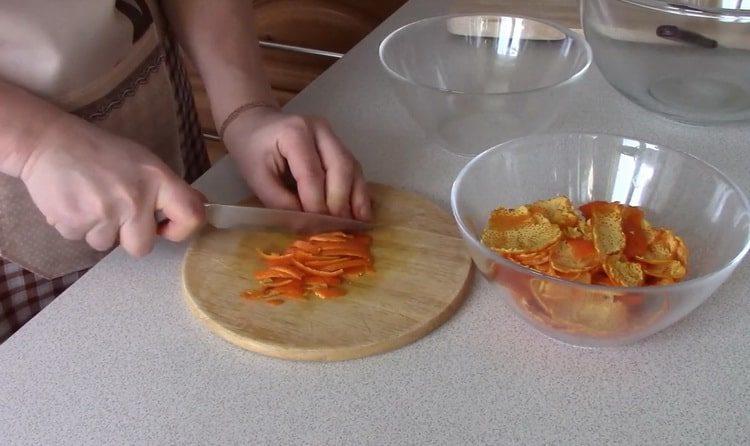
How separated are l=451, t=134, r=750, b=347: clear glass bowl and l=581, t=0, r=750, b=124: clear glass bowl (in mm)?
222

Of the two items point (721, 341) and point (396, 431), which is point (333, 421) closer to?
point (396, 431)

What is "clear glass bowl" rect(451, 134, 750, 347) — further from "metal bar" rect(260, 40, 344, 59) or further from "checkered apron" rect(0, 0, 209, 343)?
"metal bar" rect(260, 40, 344, 59)

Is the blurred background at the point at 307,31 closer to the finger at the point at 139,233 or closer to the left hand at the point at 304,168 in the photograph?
the left hand at the point at 304,168

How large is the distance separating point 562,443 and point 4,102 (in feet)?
1.82

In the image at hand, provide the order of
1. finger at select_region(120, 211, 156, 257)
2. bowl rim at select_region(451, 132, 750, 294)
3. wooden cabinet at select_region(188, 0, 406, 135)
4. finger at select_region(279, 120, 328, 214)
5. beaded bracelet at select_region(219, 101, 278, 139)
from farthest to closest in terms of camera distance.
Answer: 1. wooden cabinet at select_region(188, 0, 406, 135)
2. beaded bracelet at select_region(219, 101, 278, 139)
3. finger at select_region(279, 120, 328, 214)
4. finger at select_region(120, 211, 156, 257)
5. bowl rim at select_region(451, 132, 750, 294)

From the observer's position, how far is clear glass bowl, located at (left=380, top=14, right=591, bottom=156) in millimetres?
839

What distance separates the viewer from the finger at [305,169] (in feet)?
2.44

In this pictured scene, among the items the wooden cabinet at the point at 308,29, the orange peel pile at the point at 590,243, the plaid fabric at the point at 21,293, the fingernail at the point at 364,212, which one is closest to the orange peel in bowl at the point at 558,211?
the orange peel pile at the point at 590,243

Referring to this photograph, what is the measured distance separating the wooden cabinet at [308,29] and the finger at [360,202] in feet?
2.89

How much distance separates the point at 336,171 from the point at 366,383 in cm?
25

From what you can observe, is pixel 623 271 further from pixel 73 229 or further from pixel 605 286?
pixel 73 229

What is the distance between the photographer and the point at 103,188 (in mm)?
631

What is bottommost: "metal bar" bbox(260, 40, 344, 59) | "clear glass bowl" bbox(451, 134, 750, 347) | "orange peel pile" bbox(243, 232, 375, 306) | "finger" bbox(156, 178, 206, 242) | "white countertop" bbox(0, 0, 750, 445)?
"metal bar" bbox(260, 40, 344, 59)

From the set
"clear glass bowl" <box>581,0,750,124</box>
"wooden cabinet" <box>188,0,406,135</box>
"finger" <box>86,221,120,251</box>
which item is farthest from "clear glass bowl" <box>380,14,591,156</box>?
"wooden cabinet" <box>188,0,406,135</box>
